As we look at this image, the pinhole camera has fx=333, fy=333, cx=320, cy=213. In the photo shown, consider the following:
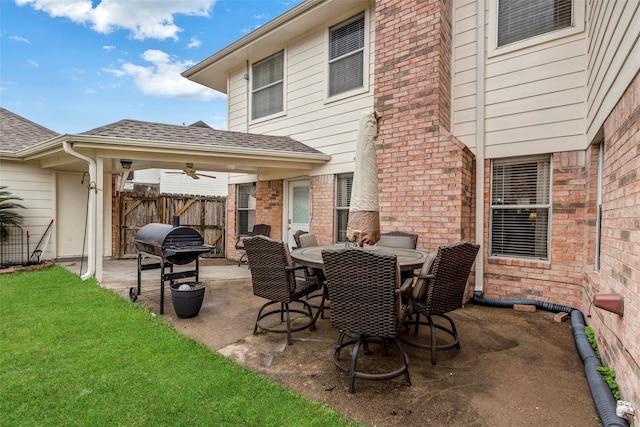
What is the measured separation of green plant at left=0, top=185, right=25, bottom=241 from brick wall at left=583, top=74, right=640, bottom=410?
9.80 metres

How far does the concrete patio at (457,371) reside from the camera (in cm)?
225

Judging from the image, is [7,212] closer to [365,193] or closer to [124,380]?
[124,380]

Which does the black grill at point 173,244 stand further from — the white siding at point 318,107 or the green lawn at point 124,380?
the white siding at point 318,107

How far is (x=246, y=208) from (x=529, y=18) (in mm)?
7029

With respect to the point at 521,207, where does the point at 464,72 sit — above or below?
above

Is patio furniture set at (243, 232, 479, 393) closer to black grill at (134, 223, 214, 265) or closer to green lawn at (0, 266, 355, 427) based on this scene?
green lawn at (0, 266, 355, 427)

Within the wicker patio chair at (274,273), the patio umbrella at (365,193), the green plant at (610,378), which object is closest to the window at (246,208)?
the wicker patio chair at (274,273)

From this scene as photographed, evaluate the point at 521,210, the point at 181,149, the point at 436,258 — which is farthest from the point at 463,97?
Answer: the point at 181,149

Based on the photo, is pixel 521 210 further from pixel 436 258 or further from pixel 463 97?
pixel 436 258

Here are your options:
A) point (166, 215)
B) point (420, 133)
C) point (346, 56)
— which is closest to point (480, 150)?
point (420, 133)

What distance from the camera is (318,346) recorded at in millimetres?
3381

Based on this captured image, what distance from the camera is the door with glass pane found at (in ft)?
24.7

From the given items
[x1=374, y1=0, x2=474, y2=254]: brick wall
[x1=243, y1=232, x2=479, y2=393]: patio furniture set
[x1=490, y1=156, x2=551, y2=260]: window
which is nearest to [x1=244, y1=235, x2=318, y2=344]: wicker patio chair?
[x1=243, y1=232, x2=479, y2=393]: patio furniture set

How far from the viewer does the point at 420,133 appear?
5117 millimetres
